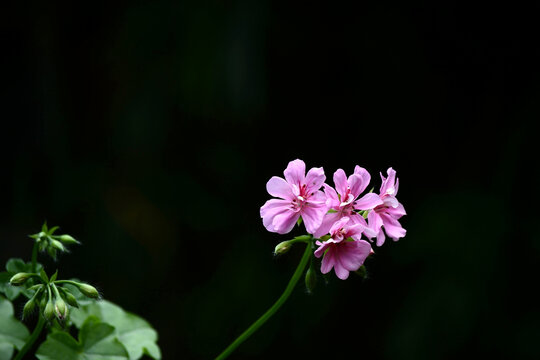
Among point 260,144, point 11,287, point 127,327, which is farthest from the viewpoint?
point 260,144

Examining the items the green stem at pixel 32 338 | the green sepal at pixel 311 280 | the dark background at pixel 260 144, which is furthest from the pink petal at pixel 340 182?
the dark background at pixel 260 144

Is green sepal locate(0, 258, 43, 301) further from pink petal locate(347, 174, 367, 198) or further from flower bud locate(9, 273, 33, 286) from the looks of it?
pink petal locate(347, 174, 367, 198)

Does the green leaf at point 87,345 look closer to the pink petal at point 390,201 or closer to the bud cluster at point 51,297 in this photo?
the bud cluster at point 51,297

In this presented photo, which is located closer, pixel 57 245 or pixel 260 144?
pixel 57 245

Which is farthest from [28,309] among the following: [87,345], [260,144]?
[260,144]

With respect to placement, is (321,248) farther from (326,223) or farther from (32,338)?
(32,338)
